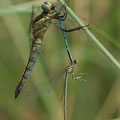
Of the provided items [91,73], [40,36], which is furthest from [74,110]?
[40,36]

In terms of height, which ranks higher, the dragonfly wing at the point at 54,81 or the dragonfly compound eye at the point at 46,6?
the dragonfly compound eye at the point at 46,6

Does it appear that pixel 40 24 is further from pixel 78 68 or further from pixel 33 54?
pixel 78 68

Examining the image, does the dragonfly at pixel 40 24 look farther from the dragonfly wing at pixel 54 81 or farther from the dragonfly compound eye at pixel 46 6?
the dragonfly wing at pixel 54 81

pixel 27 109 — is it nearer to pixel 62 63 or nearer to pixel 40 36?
pixel 62 63

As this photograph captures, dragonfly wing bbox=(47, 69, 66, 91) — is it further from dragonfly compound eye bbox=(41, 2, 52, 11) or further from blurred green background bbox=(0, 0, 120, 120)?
blurred green background bbox=(0, 0, 120, 120)

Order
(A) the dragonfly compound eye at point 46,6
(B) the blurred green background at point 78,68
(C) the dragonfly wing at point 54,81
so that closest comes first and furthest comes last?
(A) the dragonfly compound eye at point 46,6, (C) the dragonfly wing at point 54,81, (B) the blurred green background at point 78,68

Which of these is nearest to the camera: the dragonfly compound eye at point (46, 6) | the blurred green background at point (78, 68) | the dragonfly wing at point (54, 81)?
the dragonfly compound eye at point (46, 6)

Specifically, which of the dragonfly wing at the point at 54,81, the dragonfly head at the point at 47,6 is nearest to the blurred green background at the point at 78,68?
the dragonfly wing at the point at 54,81

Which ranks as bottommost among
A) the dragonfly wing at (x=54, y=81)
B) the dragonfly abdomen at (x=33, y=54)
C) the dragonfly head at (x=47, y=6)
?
the dragonfly wing at (x=54, y=81)

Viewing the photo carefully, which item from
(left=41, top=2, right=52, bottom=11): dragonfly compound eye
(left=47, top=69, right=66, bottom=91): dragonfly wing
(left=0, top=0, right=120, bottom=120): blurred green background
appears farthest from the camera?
(left=0, top=0, right=120, bottom=120): blurred green background

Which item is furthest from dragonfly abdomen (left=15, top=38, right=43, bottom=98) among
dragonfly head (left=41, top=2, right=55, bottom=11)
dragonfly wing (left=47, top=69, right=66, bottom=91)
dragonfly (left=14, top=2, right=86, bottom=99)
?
dragonfly head (left=41, top=2, right=55, bottom=11)
